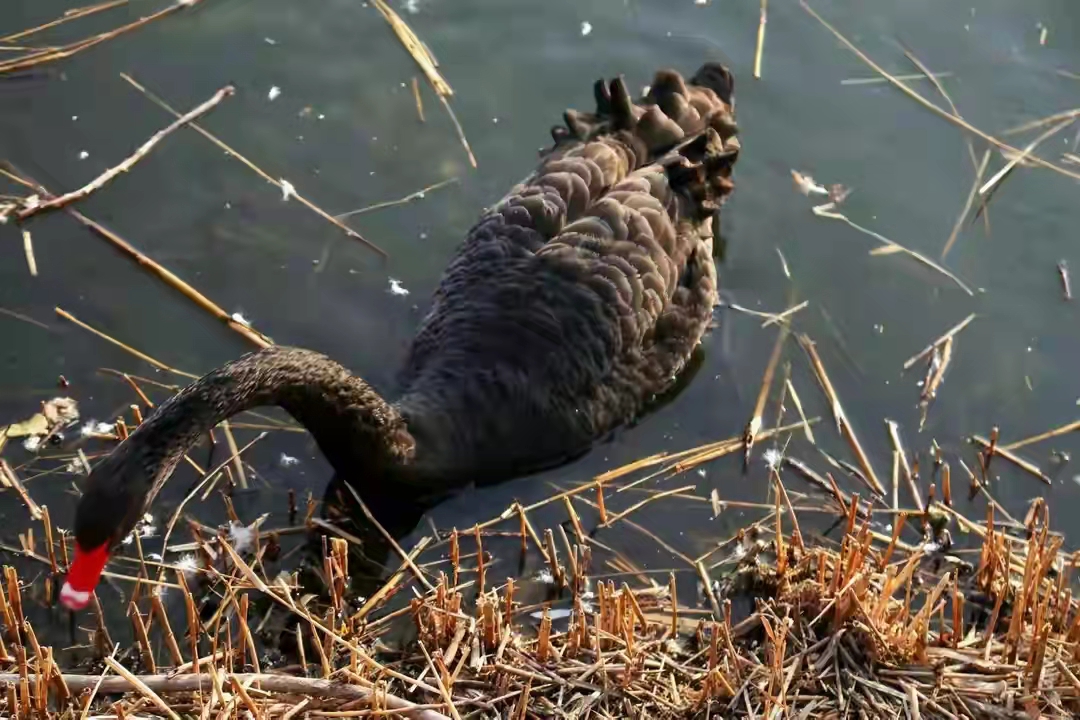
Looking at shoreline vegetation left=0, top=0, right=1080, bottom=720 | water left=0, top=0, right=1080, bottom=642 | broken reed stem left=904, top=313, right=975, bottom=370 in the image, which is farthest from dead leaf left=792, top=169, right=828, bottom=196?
broken reed stem left=904, top=313, right=975, bottom=370

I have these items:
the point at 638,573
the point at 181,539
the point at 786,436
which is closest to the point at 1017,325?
the point at 786,436

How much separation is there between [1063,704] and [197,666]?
3028mm

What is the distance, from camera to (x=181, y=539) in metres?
5.61

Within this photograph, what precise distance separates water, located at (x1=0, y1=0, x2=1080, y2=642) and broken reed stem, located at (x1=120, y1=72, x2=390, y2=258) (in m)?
0.04

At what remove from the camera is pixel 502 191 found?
730 cm

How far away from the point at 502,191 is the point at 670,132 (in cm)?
106

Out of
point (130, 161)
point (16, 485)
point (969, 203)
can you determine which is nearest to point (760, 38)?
point (969, 203)

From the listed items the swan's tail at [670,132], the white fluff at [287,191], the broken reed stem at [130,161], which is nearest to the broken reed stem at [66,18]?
the broken reed stem at [130,161]

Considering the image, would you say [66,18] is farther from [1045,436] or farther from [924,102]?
[1045,436]

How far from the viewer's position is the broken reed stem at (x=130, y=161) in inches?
267

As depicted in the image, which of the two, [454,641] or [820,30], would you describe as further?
[820,30]

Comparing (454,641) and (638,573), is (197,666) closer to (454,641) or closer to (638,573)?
(454,641)

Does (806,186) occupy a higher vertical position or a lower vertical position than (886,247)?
higher

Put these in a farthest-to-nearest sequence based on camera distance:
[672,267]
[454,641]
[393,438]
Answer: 1. [672,267]
2. [393,438]
3. [454,641]
